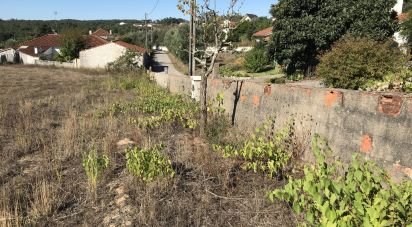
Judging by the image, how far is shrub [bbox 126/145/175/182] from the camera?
4488 millimetres

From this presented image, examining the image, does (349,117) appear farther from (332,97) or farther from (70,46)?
(70,46)

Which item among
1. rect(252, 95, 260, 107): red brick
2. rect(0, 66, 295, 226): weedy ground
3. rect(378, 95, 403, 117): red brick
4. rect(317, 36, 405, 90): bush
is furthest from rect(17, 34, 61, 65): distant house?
rect(378, 95, 403, 117): red brick

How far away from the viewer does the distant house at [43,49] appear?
5316 centimetres

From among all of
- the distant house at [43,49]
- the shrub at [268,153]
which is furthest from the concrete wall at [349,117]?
the distant house at [43,49]

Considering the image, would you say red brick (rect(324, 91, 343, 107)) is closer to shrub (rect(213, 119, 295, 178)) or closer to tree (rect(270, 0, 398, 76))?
shrub (rect(213, 119, 295, 178))

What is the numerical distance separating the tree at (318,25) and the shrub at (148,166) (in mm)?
16740

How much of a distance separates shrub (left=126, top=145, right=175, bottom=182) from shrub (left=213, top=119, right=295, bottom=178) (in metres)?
0.95

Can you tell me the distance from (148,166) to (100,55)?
38.5m

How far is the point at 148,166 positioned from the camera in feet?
15.1

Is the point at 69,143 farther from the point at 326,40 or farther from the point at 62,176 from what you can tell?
the point at 326,40

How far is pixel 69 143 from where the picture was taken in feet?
21.2

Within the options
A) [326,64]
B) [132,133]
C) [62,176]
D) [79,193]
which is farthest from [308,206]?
[326,64]

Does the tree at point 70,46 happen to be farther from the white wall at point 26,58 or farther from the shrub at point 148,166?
the shrub at point 148,166

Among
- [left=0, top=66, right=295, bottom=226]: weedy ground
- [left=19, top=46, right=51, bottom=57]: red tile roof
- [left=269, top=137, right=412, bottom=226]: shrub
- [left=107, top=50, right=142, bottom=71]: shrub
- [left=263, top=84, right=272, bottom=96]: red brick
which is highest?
[left=19, top=46, right=51, bottom=57]: red tile roof
